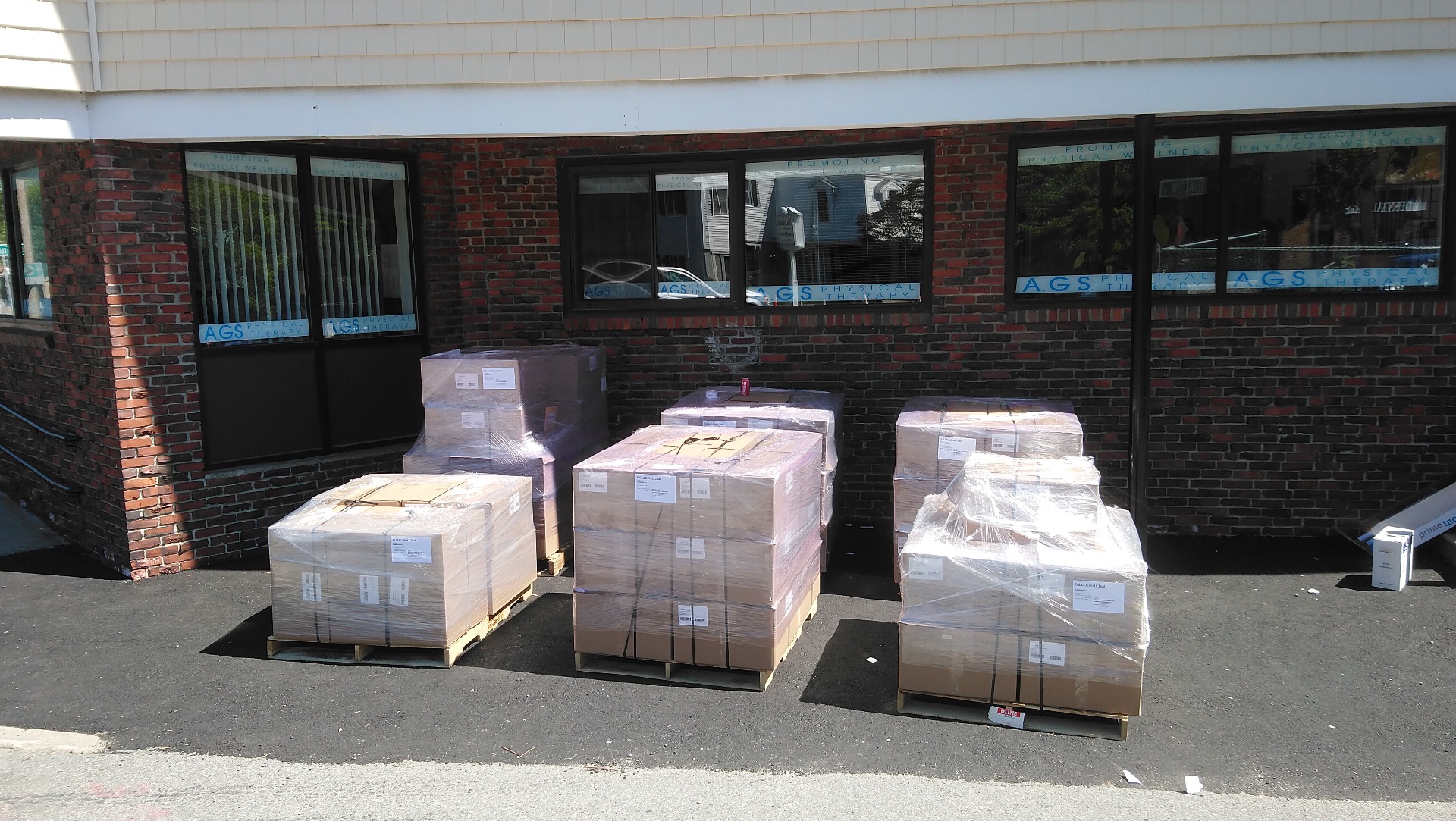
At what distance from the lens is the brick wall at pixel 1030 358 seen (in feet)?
24.1

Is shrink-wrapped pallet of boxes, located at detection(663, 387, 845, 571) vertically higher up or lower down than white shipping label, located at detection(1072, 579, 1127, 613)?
higher up

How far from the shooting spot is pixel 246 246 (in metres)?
7.57

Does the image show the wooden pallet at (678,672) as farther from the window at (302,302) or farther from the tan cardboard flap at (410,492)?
the window at (302,302)

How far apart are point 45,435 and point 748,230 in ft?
18.5

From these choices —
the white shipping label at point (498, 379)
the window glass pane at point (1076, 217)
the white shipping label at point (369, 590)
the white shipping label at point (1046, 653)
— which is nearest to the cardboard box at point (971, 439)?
the window glass pane at point (1076, 217)

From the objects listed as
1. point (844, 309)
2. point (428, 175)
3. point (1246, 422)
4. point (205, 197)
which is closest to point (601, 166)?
point (428, 175)

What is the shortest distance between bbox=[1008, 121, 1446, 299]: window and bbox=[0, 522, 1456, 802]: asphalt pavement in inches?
86.6

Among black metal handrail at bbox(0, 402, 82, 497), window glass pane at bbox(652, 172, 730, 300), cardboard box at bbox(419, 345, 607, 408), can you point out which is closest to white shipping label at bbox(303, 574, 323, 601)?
cardboard box at bbox(419, 345, 607, 408)

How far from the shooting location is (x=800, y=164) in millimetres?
8055

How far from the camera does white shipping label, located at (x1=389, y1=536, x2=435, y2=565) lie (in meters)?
5.36

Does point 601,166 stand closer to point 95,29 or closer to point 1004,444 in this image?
point 95,29

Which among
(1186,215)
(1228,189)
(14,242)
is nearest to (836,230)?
(1186,215)

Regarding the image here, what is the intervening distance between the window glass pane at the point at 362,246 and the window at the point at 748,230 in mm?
1353

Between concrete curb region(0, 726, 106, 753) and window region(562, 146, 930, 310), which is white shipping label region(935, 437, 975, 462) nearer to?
window region(562, 146, 930, 310)
